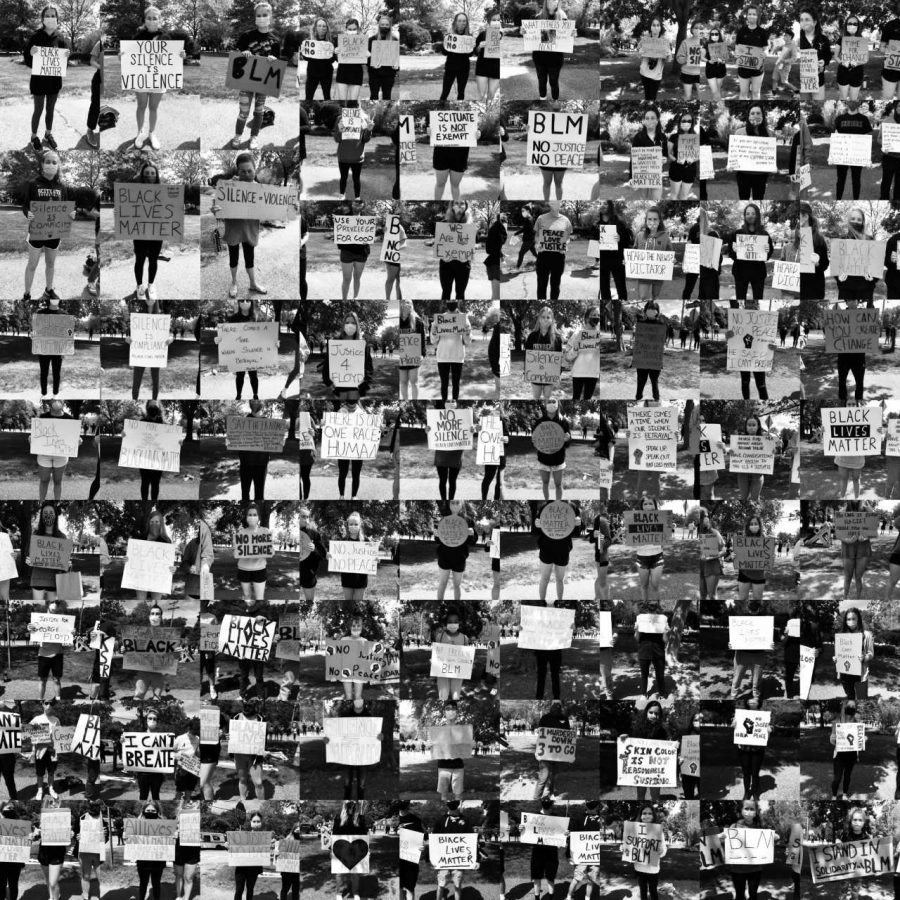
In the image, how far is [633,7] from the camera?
39.6ft

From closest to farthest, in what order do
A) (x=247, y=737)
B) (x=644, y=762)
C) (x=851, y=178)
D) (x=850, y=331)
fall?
(x=247, y=737) → (x=644, y=762) → (x=850, y=331) → (x=851, y=178)

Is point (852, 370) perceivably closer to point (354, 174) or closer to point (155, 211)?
point (354, 174)

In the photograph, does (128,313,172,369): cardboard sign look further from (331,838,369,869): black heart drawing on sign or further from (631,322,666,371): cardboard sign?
(331,838,369,869): black heart drawing on sign

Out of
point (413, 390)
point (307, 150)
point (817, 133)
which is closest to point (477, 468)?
point (413, 390)

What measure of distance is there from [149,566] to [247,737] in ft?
5.00

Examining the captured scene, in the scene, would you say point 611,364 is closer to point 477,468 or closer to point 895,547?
point 477,468

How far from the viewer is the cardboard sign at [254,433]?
11.8 m

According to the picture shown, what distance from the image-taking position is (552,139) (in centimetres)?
1196

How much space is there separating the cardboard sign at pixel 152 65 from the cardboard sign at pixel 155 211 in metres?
0.78

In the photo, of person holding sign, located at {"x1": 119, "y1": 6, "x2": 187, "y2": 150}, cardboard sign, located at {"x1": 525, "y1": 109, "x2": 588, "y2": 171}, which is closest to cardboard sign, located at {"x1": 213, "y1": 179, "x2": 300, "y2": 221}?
person holding sign, located at {"x1": 119, "y1": 6, "x2": 187, "y2": 150}

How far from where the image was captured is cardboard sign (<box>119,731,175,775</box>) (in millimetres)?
11719

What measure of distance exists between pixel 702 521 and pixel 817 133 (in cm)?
325

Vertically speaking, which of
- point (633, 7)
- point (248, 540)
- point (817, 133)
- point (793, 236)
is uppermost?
point (633, 7)

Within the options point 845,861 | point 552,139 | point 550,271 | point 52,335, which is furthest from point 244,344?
point 845,861
